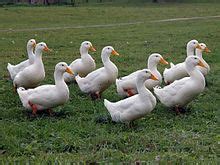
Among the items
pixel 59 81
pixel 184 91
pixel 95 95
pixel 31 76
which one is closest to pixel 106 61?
pixel 95 95

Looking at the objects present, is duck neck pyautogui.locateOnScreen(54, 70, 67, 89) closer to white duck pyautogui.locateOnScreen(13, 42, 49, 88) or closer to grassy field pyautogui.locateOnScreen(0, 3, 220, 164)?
grassy field pyautogui.locateOnScreen(0, 3, 220, 164)

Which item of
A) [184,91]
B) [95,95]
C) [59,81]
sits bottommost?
[95,95]

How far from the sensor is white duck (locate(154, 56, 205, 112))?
27.5ft

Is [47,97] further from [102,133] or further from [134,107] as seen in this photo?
[134,107]

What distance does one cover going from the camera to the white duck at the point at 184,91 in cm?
838

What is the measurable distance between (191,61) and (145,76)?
4.44ft

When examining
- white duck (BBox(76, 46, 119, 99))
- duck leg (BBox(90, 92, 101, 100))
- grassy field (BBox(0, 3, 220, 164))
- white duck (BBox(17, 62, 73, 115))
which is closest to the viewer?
grassy field (BBox(0, 3, 220, 164))

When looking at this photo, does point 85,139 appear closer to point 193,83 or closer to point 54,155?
point 54,155

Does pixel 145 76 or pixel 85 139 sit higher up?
pixel 145 76

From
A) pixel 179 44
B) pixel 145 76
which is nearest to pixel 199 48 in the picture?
pixel 145 76

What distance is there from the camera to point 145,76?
26.3 feet

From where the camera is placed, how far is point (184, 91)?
836cm

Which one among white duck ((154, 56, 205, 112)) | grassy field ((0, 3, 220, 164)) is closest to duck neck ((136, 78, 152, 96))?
grassy field ((0, 3, 220, 164))

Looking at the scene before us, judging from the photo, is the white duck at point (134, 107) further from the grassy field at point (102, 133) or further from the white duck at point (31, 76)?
the white duck at point (31, 76)
